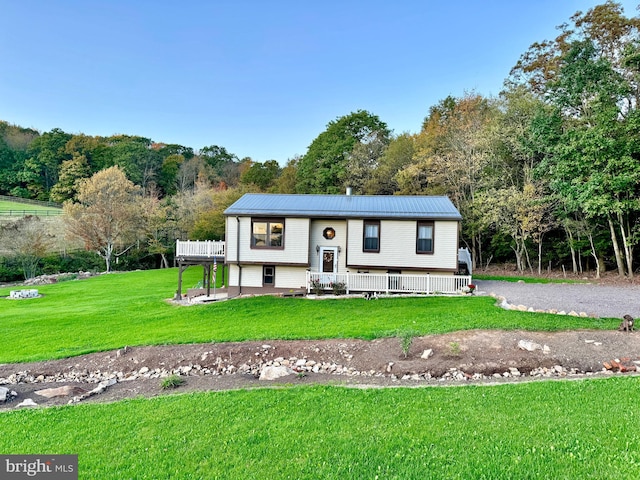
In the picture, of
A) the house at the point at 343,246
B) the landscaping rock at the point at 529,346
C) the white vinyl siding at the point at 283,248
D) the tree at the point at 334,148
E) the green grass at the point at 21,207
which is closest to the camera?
the landscaping rock at the point at 529,346

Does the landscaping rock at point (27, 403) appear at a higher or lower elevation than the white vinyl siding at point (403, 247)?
lower

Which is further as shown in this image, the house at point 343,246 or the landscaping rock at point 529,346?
the house at point 343,246

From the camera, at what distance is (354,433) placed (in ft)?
14.0

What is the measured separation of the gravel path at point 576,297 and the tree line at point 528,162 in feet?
15.4

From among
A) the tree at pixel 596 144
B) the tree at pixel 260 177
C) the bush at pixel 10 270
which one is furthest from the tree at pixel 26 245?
the tree at pixel 596 144

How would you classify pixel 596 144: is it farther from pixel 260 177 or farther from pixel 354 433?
pixel 260 177

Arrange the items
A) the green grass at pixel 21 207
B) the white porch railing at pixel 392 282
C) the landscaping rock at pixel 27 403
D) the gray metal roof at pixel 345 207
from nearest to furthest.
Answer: the landscaping rock at pixel 27 403 < the white porch railing at pixel 392 282 < the gray metal roof at pixel 345 207 < the green grass at pixel 21 207

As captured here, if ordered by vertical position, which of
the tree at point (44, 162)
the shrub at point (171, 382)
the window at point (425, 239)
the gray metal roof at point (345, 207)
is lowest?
the shrub at point (171, 382)

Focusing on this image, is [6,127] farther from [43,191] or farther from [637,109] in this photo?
[637,109]

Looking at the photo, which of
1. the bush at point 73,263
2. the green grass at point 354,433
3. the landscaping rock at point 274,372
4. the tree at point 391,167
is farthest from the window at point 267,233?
the bush at point 73,263

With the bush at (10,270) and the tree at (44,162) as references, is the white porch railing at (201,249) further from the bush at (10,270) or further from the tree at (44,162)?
the tree at (44,162)

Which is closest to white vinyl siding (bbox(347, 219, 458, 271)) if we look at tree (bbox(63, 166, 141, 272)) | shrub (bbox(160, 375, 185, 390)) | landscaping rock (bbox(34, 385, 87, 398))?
shrub (bbox(160, 375, 185, 390))

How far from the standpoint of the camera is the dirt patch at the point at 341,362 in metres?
6.95

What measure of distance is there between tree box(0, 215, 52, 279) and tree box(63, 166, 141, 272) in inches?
121
